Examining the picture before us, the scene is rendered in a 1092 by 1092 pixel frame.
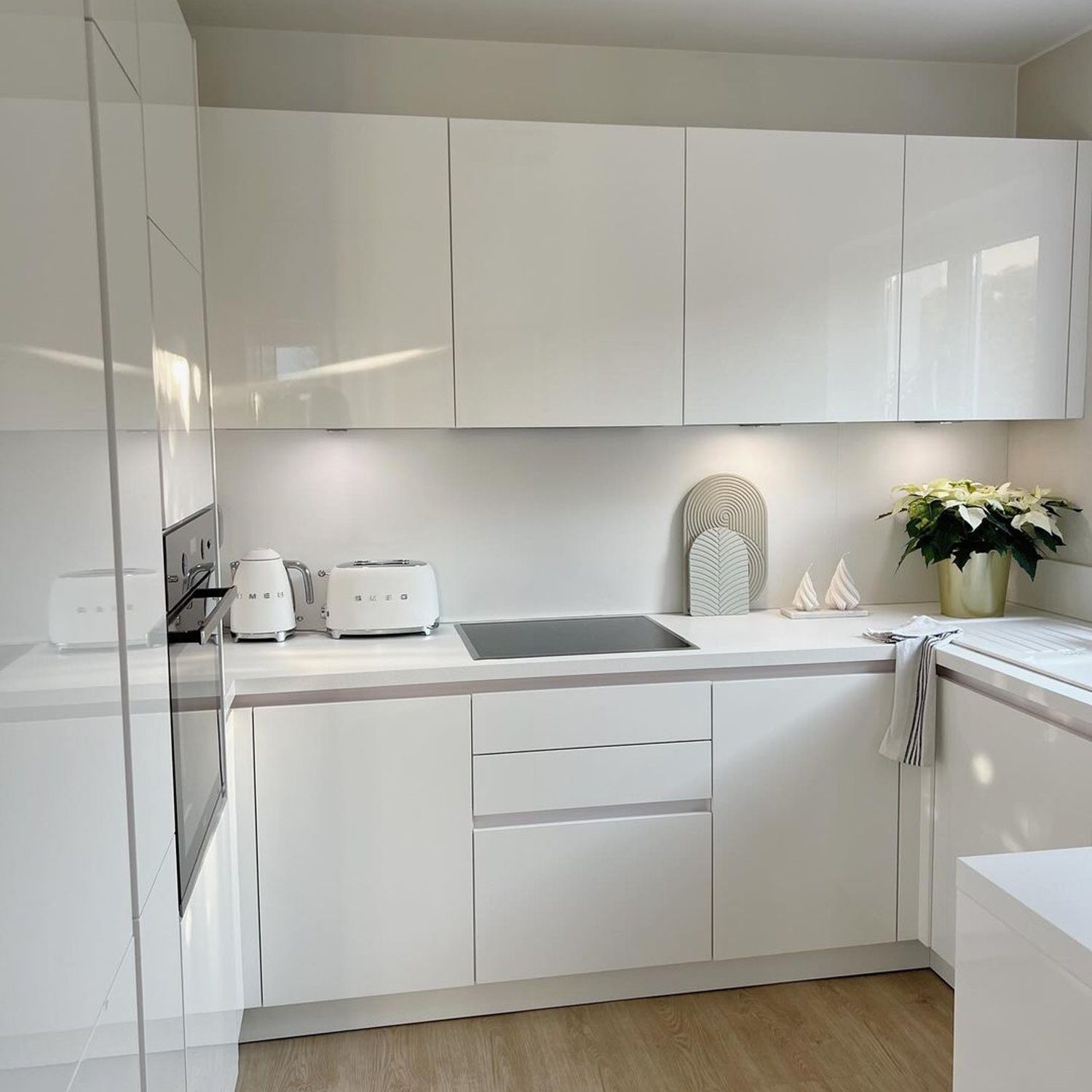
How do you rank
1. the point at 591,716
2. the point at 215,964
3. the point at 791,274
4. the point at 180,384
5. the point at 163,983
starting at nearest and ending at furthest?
1. the point at 163,983
2. the point at 180,384
3. the point at 215,964
4. the point at 591,716
5. the point at 791,274

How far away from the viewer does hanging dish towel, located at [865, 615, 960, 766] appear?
265 centimetres

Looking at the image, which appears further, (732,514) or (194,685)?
(732,514)

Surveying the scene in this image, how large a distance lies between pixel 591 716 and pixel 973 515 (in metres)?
1.22

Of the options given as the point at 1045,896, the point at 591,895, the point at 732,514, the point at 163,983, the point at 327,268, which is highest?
the point at 327,268

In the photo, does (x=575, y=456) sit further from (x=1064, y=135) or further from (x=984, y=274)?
(x=1064, y=135)

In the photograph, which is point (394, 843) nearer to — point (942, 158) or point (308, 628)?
point (308, 628)

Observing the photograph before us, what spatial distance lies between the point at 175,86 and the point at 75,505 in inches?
42.3

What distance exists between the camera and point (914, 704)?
2.66m

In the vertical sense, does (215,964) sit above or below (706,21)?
below

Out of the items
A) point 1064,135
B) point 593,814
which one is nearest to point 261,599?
point 593,814

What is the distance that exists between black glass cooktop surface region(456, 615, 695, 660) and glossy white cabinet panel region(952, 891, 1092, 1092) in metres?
1.41

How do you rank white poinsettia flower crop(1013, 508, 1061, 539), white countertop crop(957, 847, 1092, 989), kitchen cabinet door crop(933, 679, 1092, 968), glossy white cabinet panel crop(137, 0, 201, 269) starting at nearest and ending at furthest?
1. white countertop crop(957, 847, 1092, 989)
2. glossy white cabinet panel crop(137, 0, 201, 269)
3. kitchen cabinet door crop(933, 679, 1092, 968)
4. white poinsettia flower crop(1013, 508, 1061, 539)

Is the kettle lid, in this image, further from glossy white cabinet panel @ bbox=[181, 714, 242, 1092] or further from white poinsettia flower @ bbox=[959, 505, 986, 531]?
white poinsettia flower @ bbox=[959, 505, 986, 531]

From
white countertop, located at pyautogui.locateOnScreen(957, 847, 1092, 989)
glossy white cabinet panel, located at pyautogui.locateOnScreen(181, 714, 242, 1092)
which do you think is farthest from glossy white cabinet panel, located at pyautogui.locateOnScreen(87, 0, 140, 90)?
white countertop, located at pyautogui.locateOnScreen(957, 847, 1092, 989)
